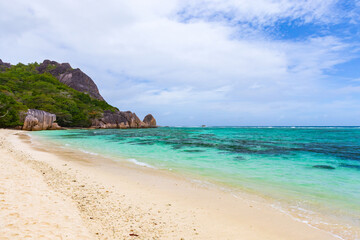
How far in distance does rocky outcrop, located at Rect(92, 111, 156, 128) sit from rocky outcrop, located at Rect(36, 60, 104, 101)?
42.2 metres

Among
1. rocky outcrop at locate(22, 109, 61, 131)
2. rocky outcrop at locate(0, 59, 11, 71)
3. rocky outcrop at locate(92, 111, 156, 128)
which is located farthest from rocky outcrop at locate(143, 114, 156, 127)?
rocky outcrop at locate(0, 59, 11, 71)

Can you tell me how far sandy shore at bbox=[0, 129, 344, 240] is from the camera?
12.2 ft

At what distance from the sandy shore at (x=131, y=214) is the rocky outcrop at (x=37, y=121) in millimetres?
56034

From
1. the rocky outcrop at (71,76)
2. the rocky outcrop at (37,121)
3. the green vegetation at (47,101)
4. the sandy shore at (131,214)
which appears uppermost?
the rocky outcrop at (71,76)

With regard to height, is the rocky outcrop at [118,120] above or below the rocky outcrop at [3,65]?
below

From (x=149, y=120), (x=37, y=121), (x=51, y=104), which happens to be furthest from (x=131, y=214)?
(x=149, y=120)

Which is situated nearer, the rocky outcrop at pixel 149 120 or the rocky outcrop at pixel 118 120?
the rocky outcrop at pixel 118 120

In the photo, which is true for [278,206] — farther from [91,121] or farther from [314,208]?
[91,121]

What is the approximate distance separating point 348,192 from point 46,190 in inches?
430

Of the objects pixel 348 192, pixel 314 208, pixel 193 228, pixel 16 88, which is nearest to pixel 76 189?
pixel 193 228

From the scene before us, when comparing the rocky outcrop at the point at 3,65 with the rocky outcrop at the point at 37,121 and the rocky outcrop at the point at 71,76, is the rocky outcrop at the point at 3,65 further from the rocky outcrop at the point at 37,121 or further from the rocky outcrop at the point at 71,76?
the rocky outcrop at the point at 37,121

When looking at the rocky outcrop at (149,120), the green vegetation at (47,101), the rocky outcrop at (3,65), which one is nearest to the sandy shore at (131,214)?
the green vegetation at (47,101)

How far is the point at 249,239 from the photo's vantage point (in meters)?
4.05

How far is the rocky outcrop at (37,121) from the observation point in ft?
166
